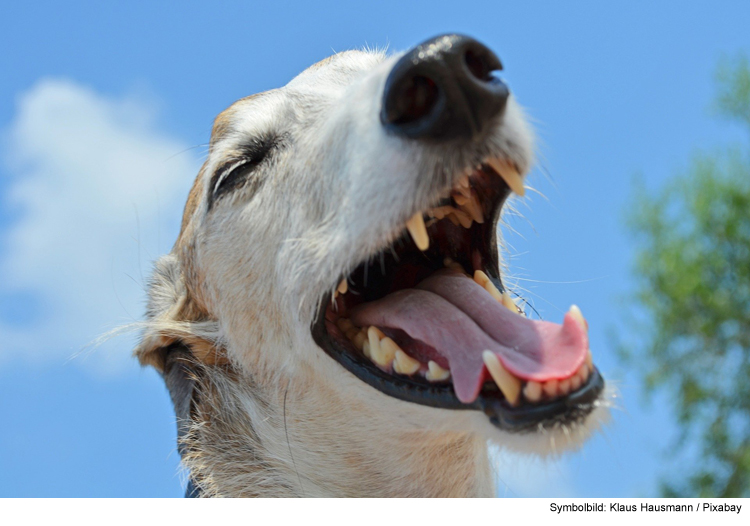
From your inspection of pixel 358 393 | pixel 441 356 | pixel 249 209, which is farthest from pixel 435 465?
pixel 249 209

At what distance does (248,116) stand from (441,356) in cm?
225

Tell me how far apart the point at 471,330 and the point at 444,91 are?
1.16m

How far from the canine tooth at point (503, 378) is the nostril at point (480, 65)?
4.08ft

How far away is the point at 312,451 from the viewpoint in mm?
4570

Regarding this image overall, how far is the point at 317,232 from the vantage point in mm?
3969

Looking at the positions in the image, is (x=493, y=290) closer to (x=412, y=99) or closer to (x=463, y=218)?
(x=463, y=218)

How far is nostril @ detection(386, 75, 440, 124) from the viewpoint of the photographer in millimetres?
3205

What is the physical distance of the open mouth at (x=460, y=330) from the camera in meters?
3.16

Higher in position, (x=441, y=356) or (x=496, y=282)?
(x=496, y=282)

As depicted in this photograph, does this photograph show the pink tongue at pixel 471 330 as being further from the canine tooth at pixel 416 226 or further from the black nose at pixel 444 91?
the black nose at pixel 444 91

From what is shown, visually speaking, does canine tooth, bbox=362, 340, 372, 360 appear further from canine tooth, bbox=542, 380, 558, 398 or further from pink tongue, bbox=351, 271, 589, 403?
canine tooth, bbox=542, 380, 558, 398

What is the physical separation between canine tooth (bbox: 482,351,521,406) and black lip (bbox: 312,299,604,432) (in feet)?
0.22

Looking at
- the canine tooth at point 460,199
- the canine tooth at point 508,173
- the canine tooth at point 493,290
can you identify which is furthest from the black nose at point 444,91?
the canine tooth at point 493,290

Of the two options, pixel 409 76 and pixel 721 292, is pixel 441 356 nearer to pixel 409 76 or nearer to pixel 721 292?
pixel 409 76
